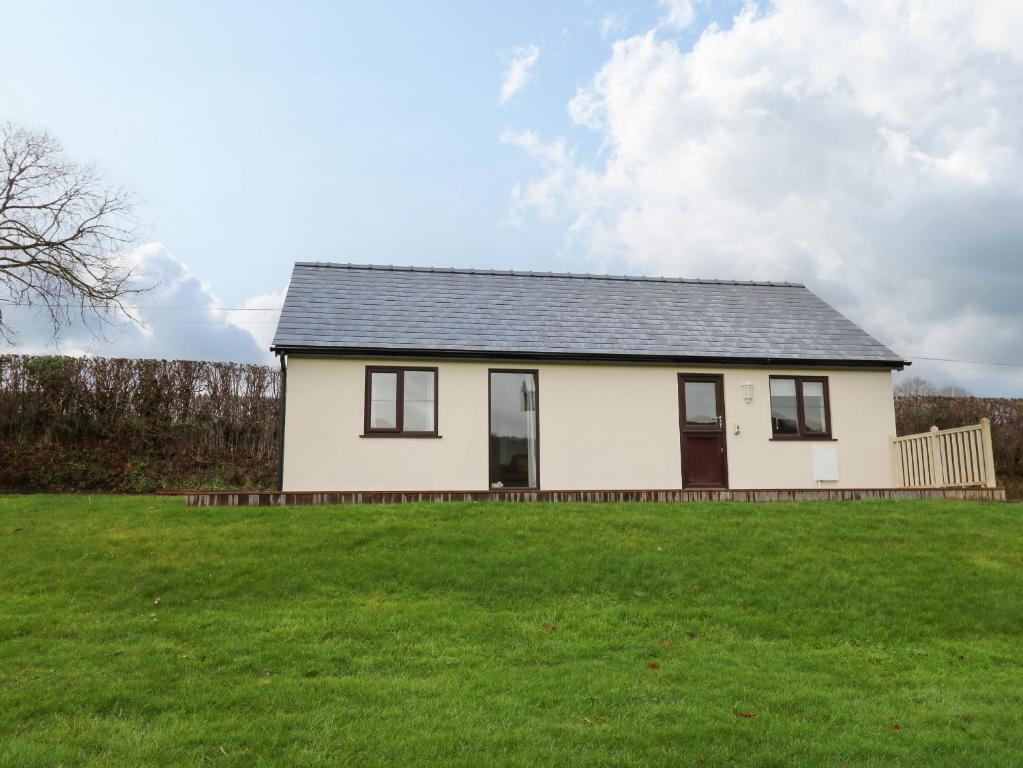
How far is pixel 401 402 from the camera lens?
13.4 m

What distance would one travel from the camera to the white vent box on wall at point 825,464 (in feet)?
47.2

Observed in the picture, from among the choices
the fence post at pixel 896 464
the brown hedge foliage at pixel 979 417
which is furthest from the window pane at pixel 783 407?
the brown hedge foliage at pixel 979 417

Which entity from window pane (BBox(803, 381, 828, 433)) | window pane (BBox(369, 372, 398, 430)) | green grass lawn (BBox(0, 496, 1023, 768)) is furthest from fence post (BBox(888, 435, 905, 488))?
window pane (BBox(369, 372, 398, 430))

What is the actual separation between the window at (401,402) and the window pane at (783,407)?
6.71 m

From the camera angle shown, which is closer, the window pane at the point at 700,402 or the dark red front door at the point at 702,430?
the dark red front door at the point at 702,430

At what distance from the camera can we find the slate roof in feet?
45.0

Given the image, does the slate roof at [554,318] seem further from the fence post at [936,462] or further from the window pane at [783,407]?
the fence post at [936,462]

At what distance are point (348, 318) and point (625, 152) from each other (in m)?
6.42

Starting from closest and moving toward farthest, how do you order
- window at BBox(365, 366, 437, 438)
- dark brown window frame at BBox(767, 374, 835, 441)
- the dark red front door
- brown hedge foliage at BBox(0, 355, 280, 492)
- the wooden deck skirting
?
the wooden deck skirting → window at BBox(365, 366, 437, 438) → the dark red front door → dark brown window frame at BBox(767, 374, 835, 441) → brown hedge foliage at BBox(0, 355, 280, 492)

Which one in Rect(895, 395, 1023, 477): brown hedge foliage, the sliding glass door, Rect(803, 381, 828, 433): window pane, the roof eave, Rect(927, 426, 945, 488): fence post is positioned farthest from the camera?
Rect(895, 395, 1023, 477): brown hedge foliage

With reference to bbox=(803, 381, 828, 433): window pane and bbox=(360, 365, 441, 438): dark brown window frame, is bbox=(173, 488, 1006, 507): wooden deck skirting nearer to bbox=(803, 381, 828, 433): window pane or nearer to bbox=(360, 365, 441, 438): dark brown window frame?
bbox=(360, 365, 441, 438): dark brown window frame

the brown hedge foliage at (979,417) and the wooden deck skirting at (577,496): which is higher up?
the brown hedge foliage at (979,417)

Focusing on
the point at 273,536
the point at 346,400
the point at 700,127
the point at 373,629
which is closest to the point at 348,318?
the point at 346,400

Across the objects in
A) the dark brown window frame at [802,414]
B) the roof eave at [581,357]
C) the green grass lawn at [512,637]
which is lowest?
the green grass lawn at [512,637]
